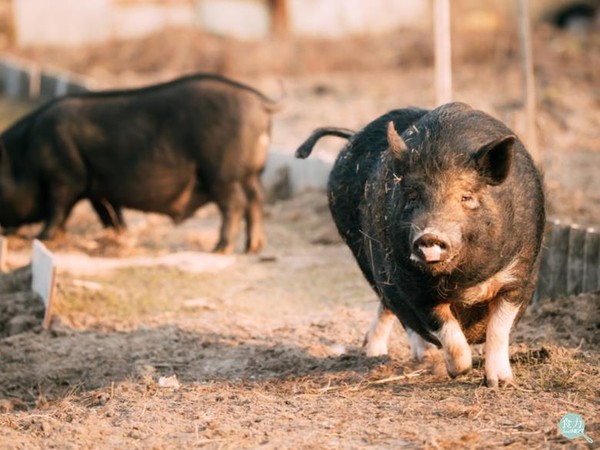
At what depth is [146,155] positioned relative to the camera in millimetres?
10586

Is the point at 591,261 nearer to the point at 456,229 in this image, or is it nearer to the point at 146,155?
the point at 456,229

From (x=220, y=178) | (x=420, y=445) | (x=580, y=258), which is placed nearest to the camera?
(x=420, y=445)

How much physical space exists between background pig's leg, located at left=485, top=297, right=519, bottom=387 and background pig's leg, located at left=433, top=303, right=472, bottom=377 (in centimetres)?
12

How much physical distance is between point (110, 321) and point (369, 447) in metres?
3.61

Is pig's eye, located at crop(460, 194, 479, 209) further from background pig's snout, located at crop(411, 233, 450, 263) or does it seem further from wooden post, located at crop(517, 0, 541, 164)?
wooden post, located at crop(517, 0, 541, 164)

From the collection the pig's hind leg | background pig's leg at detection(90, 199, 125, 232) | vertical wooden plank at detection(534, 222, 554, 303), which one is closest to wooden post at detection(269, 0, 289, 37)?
background pig's leg at detection(90, 199, 125, 232)

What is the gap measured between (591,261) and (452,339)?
2173mm

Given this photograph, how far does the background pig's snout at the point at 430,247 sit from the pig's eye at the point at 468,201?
258 millimetres

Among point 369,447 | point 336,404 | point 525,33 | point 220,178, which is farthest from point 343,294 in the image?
point 525,33

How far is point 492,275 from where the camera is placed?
5410mm

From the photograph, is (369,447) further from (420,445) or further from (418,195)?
(418,195)

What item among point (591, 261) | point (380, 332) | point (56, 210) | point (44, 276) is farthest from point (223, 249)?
point (380, 332)

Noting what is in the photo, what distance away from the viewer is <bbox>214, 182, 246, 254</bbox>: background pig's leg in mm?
10344

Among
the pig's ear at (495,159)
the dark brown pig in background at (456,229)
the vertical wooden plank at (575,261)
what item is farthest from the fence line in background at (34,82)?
the pig's ear at (495,159)
